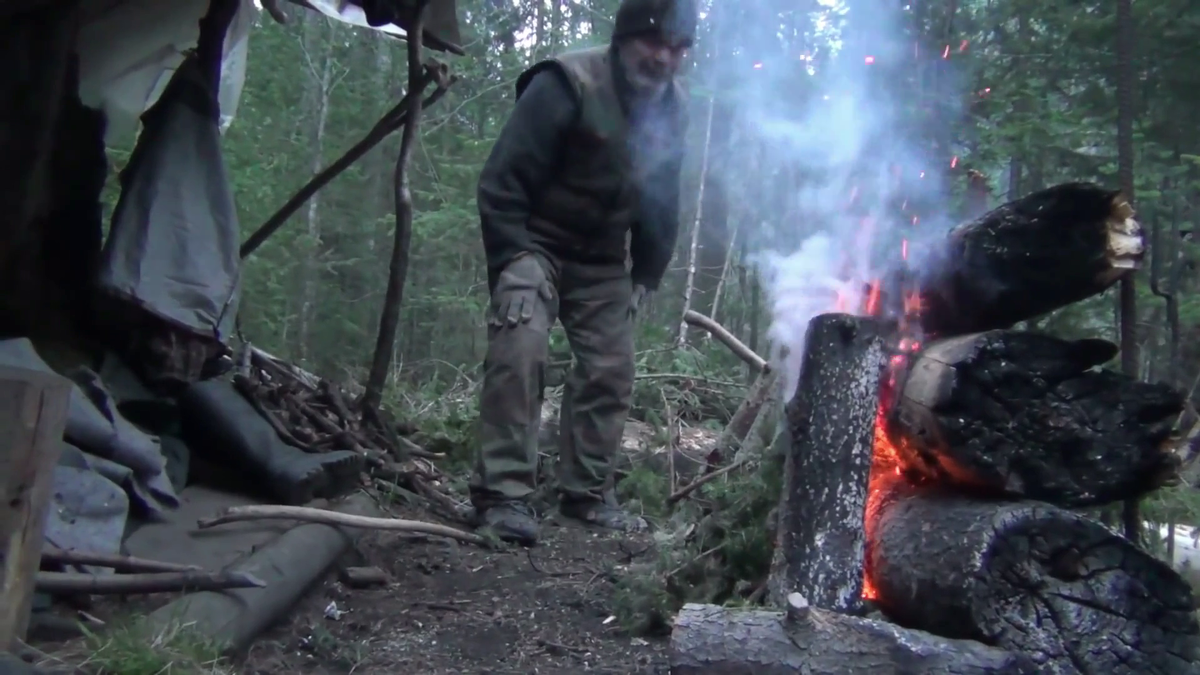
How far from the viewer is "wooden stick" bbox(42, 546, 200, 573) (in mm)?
2740

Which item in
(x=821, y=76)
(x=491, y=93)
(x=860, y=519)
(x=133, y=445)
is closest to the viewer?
(x=860, y=519)

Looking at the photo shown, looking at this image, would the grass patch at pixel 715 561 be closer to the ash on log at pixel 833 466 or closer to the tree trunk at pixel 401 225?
the ash on log at pixel 833 466

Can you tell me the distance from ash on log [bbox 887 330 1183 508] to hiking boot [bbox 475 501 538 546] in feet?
7.11

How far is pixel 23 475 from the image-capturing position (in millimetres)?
2340

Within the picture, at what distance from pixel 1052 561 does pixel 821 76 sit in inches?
106

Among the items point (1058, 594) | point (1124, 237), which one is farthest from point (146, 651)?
point (1124, 237)

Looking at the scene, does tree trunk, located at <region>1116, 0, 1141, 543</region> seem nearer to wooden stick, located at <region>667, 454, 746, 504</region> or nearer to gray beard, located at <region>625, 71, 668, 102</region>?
wooden stick, located at <region>667, 454, 746, 504</region>

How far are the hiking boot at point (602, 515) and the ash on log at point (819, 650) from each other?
2446 mm

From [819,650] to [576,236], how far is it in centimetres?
282

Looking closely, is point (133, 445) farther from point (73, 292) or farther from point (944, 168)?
point (944, 168)

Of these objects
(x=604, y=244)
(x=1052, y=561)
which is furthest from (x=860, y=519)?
(x=604, y=244)

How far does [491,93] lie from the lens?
1250 centimetres

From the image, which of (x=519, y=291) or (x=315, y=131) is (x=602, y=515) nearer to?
(x=519, y=291)

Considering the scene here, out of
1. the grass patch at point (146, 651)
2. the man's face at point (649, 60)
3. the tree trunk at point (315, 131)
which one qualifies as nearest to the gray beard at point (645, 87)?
the man's face at point (649, 60)
